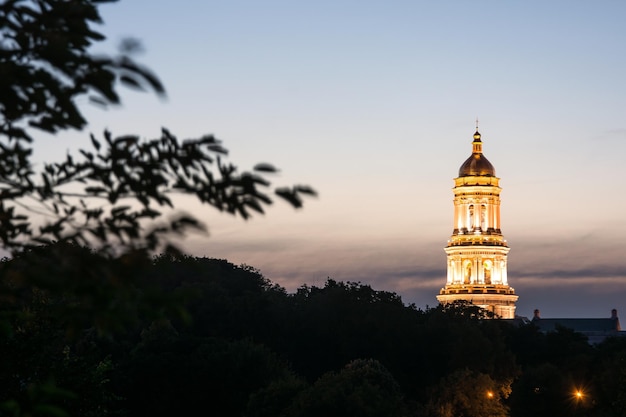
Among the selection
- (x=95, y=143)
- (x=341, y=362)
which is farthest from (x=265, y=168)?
(x=341, y=362)

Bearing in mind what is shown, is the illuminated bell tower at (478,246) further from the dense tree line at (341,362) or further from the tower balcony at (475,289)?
the dense tree line at (341,362)

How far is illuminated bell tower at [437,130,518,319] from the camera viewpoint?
17925 cm

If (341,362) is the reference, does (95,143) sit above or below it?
below

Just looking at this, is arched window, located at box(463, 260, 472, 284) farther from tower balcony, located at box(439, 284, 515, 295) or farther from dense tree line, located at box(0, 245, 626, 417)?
dense tree line, located at box(0, 245, 626, 417)

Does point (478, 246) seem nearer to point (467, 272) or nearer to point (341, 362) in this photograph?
point (467, 272)

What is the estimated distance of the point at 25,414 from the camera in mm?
9531

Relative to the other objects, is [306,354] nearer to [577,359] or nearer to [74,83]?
[577,359]

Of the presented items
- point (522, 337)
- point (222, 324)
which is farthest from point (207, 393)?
point (522, 337)

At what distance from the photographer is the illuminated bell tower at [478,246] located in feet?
588

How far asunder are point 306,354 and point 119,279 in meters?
83.6

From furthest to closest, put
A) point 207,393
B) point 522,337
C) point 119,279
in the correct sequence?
point 522,337 → point 207,393 → point 119,279

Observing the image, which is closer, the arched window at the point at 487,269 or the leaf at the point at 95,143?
the leaf at the point at 95,143

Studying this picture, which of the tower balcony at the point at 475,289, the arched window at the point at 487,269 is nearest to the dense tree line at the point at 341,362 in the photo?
the tower balcony at the point at 475,289

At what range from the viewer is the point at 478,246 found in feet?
594
